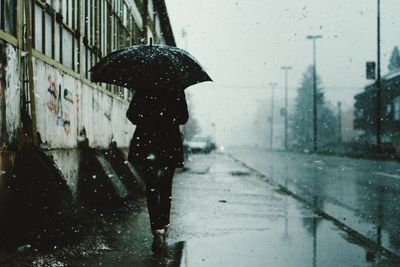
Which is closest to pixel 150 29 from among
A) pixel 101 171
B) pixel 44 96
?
pixel 101 171

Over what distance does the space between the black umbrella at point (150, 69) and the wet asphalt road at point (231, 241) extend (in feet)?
5.60

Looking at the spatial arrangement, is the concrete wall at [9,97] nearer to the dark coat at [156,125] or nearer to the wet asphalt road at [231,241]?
the dark coat at [156,125]

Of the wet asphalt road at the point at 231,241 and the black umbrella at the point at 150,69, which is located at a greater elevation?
the black umbrella at the point at 150,69

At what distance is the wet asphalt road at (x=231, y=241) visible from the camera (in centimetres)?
491

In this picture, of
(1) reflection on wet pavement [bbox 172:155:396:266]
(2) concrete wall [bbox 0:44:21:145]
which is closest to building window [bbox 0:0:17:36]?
(2) concrete wall [bbox 0:44:21:145]

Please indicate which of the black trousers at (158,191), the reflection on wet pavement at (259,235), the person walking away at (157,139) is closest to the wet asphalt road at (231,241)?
the reflection on wet pavement at (259,235)

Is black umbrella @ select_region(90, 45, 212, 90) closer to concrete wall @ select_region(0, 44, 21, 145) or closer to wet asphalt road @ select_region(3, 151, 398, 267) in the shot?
concrete wall @ select_region(0, 44, 21, 145)

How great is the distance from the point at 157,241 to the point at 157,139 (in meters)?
1.05

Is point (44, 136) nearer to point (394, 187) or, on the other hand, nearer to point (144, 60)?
point (144, 60)

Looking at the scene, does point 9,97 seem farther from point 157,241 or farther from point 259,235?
point 259,235

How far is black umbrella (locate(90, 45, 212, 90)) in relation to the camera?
5.45 meters

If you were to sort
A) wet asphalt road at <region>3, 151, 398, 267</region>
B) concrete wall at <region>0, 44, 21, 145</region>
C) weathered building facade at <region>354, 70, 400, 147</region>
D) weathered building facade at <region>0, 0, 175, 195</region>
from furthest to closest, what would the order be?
weathered building facade at <region>354, 70, 400, 147</region> → weathered building facade at <region>0, 0, 175, 195</region> → concrete wall at <region>0, 44, 21, 145</region> → wet asphalt road at <region>3, 151, 398, 267</region>

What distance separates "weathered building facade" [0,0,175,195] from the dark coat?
1.33m

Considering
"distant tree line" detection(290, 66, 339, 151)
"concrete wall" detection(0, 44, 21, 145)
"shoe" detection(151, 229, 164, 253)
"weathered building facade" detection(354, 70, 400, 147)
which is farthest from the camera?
"distant tree line" detection(290, 66, 339, 151)
